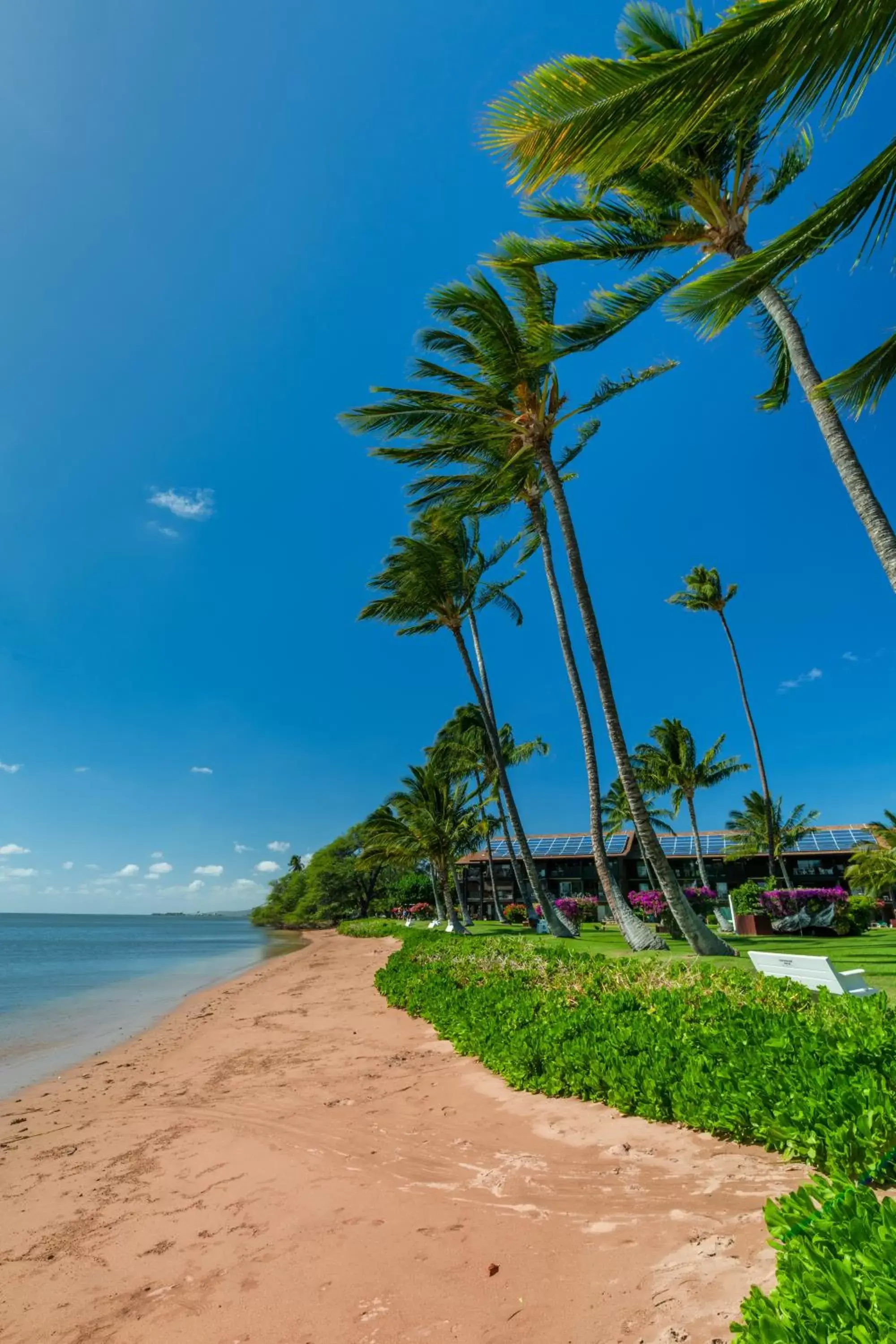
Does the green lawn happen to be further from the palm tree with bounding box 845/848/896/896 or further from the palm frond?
the palm frond

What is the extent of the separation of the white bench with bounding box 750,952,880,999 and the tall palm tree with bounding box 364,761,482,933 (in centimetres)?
2156

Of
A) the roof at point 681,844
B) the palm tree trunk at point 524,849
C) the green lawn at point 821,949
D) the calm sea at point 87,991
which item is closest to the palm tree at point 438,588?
the palm tree trunk at point 524,849

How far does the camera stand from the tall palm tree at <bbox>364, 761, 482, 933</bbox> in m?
29.3

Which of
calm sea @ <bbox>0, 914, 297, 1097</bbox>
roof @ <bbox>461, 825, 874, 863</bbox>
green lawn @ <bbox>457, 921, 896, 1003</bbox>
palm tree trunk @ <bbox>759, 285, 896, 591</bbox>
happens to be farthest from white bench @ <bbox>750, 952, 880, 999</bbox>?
roof @ <bbox>461, 825, 874, 863</bbox>

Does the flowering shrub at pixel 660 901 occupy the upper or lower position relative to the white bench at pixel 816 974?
upper

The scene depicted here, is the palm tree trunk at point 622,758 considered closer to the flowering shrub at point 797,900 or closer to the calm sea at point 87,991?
the flowering shrub at point 797,900

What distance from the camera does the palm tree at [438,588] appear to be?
74.4 ft

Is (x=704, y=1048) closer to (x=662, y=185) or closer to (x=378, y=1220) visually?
(x=378, y=1220)

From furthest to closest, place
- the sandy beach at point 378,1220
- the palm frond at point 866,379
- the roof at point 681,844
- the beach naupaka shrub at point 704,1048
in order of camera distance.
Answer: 1. the roof at point 681,844
2. the palm frond at point 866,379
3. the beach naupaka shrub at point 704,1048
4. the sandy beach at point 378,1220

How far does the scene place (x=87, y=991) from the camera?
22.2m

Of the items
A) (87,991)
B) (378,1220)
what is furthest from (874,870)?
(87,991)

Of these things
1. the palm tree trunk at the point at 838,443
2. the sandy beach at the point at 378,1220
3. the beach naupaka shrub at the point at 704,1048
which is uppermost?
the palm tree trunk at the point at 838,443

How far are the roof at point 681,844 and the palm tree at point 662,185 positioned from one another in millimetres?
32787

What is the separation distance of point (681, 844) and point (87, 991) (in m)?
38.8
